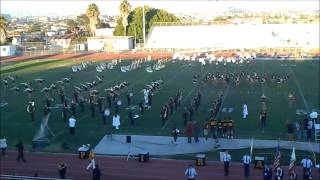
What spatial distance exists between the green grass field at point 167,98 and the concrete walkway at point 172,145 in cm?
88

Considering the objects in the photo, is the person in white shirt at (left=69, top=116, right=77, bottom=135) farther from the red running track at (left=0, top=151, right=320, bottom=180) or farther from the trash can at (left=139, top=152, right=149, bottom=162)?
the trash can at (left=139, top=152, right=149, bottom=162)

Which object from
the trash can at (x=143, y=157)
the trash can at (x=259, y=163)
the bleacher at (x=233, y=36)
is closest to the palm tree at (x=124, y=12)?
the bleacher at (x=233, y=36)

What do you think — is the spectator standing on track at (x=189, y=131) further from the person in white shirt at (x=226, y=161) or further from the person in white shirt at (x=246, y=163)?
the person in white shirt at (x=246, y=163)

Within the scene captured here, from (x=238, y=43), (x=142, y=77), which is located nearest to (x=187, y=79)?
(x=142, y=77)

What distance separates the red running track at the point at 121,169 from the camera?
15938mm

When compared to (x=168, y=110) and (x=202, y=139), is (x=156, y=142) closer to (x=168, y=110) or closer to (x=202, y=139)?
(x=202, y=139)

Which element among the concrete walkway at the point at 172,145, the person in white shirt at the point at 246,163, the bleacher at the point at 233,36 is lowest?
the concrete walkway at the point at 172,145

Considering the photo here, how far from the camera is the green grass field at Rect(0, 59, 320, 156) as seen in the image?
71.7 feet

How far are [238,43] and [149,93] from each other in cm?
4755

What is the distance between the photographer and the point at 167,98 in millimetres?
29547

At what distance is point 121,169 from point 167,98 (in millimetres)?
13083

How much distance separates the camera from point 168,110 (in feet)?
79.6

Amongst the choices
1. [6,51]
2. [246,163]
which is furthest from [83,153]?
[6,51]

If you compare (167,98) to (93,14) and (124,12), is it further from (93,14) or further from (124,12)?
(93,14)
